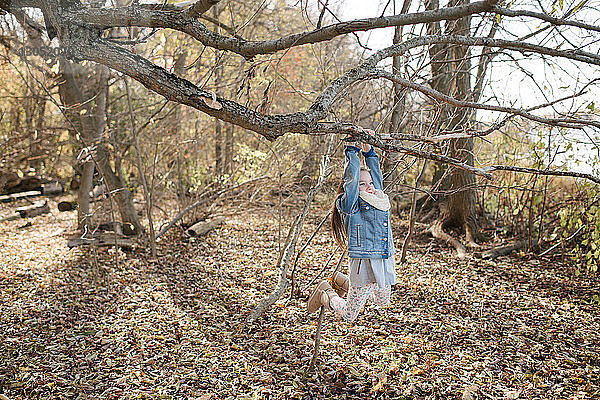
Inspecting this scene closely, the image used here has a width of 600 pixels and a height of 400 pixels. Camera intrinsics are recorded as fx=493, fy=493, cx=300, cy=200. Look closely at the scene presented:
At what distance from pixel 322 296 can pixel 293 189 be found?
4307mm

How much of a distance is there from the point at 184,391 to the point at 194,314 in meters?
1.31

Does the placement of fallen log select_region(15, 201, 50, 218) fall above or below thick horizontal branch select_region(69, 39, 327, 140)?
below

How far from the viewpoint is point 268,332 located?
3.97 meters

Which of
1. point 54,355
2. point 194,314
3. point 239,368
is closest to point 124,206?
point 194,314

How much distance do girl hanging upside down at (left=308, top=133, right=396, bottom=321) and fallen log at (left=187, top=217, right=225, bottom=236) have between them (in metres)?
4.02

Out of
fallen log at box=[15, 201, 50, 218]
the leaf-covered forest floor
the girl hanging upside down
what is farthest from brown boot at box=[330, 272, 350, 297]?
fallen log at box=[15, 201, 50, 218]

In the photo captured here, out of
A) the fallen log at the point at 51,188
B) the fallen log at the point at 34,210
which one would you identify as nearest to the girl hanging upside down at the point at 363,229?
the fallen log at the point at 34,210

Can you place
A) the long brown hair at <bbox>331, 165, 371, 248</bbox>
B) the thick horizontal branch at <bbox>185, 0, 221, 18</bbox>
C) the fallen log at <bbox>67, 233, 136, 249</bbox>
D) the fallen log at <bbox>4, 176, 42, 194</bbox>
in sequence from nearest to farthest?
1. the thick horizontal branch at <bbox>185, 0, 221, 18</bbox>
2. the long brown hair at <bbox>331, 165, 371, 248</bbox>
3. the fallen log at <bbox>67, 233, 136, 249</bbox>
4. the fallen log at <bbox>4, 176, 42, 194</bbox>

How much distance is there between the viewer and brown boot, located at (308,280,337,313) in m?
3.17

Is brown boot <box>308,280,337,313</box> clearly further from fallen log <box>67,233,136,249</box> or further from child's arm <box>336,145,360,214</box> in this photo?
fallen log <box>67,233,136,249</box>

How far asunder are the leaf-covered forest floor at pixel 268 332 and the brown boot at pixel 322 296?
497mm

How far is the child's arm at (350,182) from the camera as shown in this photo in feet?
9.09

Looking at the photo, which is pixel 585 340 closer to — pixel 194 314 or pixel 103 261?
pixel 194 314

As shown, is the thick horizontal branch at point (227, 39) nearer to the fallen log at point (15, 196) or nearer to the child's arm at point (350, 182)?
the child's arm at point (350, 182)
